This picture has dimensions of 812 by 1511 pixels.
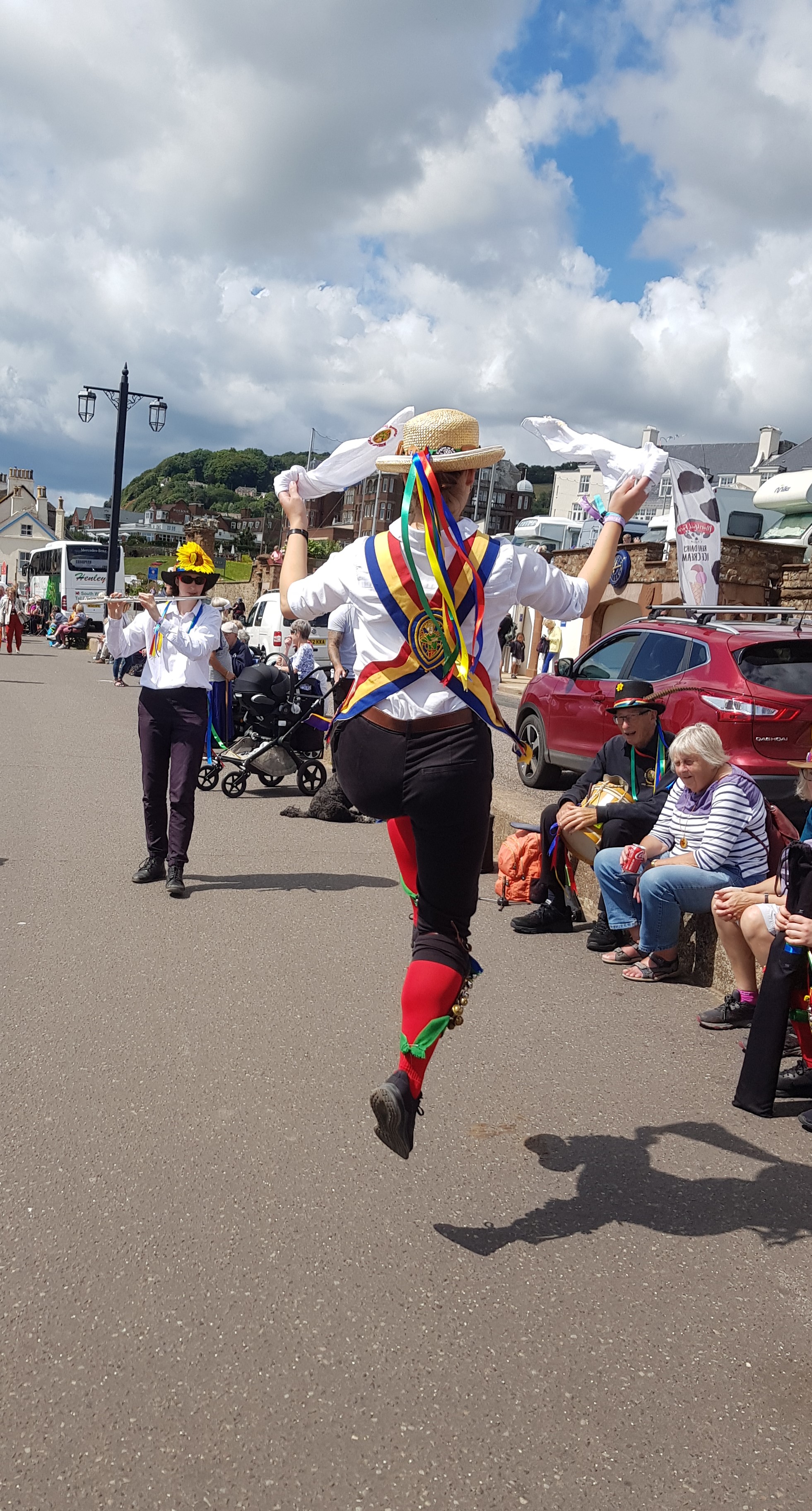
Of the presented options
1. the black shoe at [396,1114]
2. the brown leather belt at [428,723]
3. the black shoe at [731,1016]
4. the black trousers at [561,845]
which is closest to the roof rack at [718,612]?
the black trousers at [561,845]

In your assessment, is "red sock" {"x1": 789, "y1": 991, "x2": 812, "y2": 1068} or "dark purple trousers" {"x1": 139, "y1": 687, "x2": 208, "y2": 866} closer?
"red sock" {"x1": 789, "y1": 991, "x2": 812, "y2": 1068}

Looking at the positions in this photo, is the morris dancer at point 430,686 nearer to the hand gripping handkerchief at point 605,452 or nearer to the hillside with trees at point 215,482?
the hand gripping handkerchief at point 605,452

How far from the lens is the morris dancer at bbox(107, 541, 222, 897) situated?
7305 mm

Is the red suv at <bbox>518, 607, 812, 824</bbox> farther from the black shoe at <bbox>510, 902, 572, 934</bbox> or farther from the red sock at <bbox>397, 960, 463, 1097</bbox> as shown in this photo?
the red sock at <bbox>397, 960, 463, 1097</bbox>

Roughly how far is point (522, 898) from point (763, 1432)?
4.99 meters

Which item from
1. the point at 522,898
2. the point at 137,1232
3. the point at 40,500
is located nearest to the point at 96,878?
the point at 522,898

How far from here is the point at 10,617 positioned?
108 feet

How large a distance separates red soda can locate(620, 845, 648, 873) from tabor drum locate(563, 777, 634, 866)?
1.60 ft

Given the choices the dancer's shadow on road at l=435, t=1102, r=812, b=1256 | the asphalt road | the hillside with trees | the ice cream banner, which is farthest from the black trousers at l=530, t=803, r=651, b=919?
the hillside with trees

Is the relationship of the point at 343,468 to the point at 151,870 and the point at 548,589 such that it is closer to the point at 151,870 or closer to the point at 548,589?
the point at 548,589

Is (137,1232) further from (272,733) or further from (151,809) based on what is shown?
(272,733)

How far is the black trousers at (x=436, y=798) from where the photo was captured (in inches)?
126

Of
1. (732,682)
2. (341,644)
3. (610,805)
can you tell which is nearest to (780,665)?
(732,682)

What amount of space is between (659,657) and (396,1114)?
7.18 m
